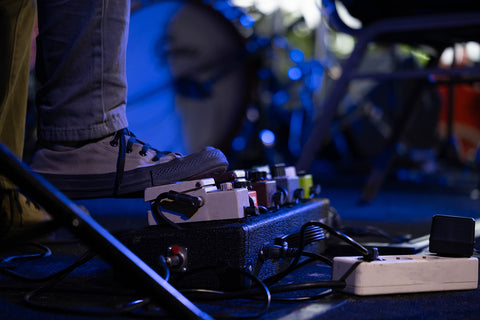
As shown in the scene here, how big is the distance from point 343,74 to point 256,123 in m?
1.42

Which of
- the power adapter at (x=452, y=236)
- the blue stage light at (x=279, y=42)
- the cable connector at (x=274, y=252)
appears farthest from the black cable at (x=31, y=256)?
the blue stage light at (x=279, y=42)

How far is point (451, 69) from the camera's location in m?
1.53

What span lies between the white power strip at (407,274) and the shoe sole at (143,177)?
0.25 metres

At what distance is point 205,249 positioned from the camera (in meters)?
0.70

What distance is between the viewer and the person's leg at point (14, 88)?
0.97 metres

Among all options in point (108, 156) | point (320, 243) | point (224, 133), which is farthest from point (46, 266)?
point (224, 133)

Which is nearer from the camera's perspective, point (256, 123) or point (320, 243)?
point (320, 243)

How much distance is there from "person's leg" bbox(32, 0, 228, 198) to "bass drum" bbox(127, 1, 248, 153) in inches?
56.2

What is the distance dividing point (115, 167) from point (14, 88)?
34cm

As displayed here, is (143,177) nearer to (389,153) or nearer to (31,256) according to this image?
(31,256)

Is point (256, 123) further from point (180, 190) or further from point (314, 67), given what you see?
point (180, 190)

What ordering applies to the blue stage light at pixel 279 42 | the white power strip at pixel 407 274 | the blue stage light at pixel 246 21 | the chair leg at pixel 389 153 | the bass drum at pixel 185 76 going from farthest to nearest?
the blue stage light at pixel 279 42
the blue stage light at pixel 246 21
the bass drum at pixel 185 76
the chair leg at pixel 389 153
the white power strip at pixel 407 274

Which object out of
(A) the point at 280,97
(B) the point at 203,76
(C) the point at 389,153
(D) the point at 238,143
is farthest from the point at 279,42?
(C) the point at 389,153

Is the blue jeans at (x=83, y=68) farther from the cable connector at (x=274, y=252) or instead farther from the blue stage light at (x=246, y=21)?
the blue stage light at (x=246, y=21)
